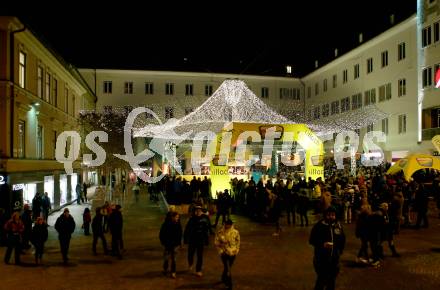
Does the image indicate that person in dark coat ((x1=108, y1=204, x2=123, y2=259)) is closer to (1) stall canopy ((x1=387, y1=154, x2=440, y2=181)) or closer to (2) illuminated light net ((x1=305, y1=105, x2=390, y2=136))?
(1) stall canopy ((x1=387, y1=154, x2=440, y2=181))

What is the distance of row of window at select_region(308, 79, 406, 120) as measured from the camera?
3431 centimetres

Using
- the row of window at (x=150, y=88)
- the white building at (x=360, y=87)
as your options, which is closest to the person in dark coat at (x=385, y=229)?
the white building at (x=360, y=87)

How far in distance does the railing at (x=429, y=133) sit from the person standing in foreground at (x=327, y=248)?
24014 mm

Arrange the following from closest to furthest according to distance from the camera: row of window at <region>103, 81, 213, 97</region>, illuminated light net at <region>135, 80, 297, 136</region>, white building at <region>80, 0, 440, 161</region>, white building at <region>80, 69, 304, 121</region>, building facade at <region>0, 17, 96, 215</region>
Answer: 1. building facade at <region>0, 17, 96, 215</region>
2. illuminated light net at <region>135, 80, 297, 136</region>
3. white building at <region>80, 0, 440, 161</region>
4. white building at <region>80, 69, 304, 121</region>
5. row of window at <region>103, 81, 213, 97</region>

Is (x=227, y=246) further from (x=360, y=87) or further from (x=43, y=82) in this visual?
(x=360, y=87)

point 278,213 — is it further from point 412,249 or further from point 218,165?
point 218,165

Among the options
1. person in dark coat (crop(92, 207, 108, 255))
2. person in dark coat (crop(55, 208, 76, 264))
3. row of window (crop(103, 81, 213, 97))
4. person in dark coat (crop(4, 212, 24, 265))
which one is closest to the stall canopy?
person in dark coat (crop(92, 207, 108, 255))

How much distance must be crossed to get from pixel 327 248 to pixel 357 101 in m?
34.6

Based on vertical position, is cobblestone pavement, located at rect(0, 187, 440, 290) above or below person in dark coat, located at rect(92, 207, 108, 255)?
below

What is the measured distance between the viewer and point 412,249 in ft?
43.3

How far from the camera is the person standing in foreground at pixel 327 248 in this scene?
825 centimetres

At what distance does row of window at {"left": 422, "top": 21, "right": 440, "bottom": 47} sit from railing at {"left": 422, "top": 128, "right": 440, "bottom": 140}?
5574 mm

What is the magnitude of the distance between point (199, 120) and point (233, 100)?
3.81 metres

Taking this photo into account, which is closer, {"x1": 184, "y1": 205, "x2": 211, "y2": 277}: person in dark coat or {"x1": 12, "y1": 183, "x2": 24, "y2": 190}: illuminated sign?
{"x1": 184, "y1": 205, "x2": 211, "y2": 277}: person in dark coat
